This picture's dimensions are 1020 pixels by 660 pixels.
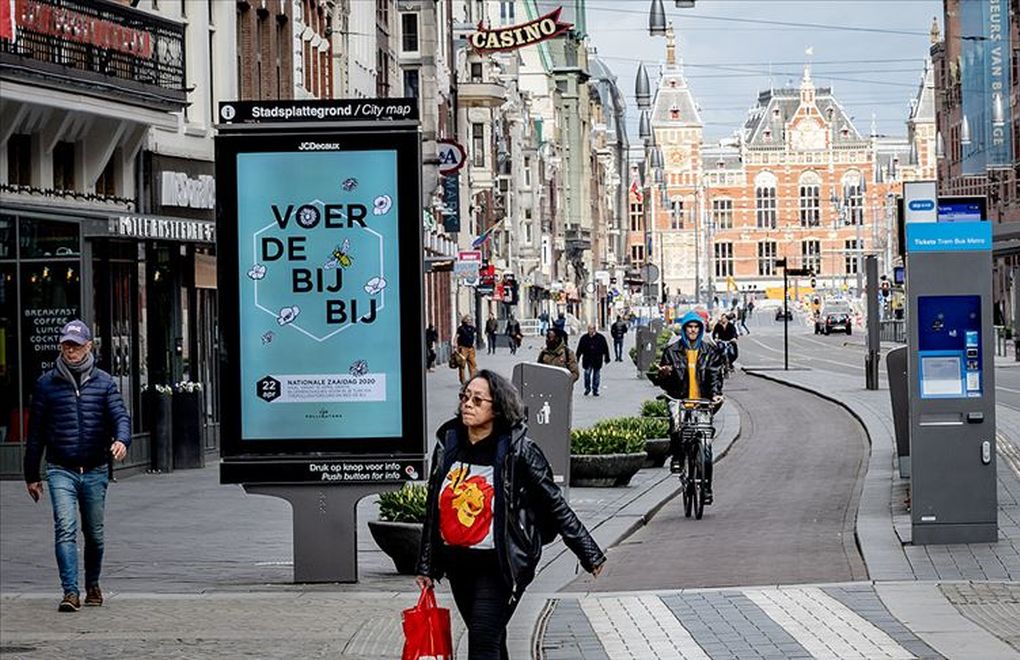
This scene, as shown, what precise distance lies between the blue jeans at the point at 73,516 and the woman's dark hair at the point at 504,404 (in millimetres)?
5432

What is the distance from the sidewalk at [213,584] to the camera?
12.0 meters

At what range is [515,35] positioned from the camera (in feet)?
138

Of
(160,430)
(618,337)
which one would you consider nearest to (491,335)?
(618,337)

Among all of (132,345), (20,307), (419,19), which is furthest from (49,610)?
(419,19)

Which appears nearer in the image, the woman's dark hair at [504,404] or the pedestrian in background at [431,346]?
the woman's dark hair at [504,404]

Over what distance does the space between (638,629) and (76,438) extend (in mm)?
3964

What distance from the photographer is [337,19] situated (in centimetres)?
5153

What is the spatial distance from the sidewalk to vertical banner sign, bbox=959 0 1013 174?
63622mm

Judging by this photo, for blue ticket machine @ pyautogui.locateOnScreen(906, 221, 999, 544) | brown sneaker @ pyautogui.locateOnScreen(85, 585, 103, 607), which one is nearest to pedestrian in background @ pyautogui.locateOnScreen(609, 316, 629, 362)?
blue ticket machine @ pyautogui.locateOnScreen(906, 221, 999, 544)

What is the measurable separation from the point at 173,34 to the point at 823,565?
15366 mm

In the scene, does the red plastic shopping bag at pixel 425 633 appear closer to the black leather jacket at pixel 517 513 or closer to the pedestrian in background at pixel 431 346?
the black leather jacket at pixel 517 513

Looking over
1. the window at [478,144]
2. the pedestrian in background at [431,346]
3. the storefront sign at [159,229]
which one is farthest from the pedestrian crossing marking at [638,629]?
the window at [478,144]

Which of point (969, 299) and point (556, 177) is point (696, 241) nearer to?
point (556, 177)

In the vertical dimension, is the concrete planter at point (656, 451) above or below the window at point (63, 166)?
below
